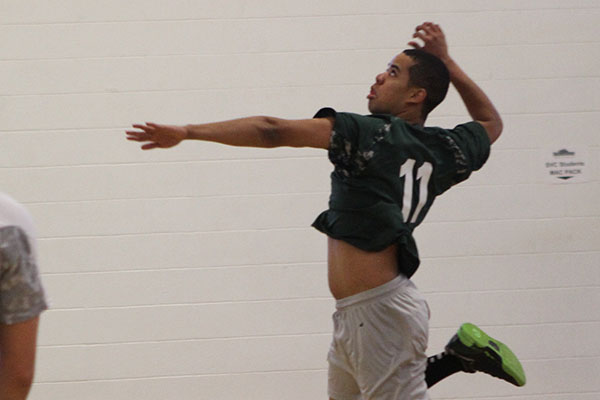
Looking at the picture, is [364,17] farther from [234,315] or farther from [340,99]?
[234,315]

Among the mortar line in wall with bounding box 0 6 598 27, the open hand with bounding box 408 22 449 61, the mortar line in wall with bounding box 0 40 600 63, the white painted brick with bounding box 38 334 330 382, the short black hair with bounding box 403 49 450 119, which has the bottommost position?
the white painted brick with bounding box 38 334 330 382

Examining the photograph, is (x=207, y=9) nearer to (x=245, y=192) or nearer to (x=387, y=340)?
(x=245, y=192)

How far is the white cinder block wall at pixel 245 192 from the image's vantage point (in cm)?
505

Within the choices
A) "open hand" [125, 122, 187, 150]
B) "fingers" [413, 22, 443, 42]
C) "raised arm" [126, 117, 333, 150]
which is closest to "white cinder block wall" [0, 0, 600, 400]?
"fingers" [413, 22, 443, 42]

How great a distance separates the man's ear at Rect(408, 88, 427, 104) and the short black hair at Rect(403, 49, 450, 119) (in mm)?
19

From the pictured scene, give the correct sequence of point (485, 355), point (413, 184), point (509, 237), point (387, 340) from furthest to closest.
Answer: point (509, 237) < point (485, 355) < point (413, 184) < point (387, 340)

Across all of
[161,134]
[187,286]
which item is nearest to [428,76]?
[161,134]

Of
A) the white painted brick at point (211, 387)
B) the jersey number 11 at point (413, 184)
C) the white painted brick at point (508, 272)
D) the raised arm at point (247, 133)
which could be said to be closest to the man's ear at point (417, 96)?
the jersey number 11 at point (413, 184)

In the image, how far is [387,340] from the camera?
3.08 metres

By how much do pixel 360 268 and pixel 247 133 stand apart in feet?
2.24

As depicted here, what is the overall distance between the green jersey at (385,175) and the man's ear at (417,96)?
0.13 m

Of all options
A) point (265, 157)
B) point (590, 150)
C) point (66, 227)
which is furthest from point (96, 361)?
point (590, 150)

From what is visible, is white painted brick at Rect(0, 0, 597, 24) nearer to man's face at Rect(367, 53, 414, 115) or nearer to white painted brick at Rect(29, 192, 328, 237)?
white painted brick at Rect(29, 192, 328, 237)

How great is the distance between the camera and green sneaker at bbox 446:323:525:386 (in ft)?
11.3
